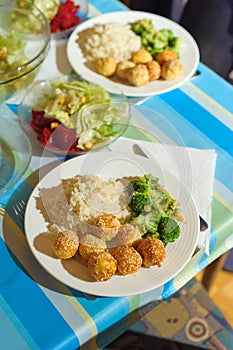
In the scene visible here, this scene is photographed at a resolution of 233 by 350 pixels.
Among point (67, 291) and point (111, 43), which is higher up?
point (111, 43)

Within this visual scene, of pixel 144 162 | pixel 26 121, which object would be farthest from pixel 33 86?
pixel 144 162

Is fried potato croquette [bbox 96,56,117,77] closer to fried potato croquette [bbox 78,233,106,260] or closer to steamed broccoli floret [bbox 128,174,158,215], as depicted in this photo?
steamed broccoli floret [bbox 128,174,158,215]

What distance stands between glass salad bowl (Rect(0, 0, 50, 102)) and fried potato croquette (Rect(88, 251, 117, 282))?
1.76ft

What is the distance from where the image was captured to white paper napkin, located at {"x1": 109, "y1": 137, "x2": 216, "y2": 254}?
1104mm

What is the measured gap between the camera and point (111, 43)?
1408 millimetres

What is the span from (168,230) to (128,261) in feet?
0.38

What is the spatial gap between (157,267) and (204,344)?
0.57m

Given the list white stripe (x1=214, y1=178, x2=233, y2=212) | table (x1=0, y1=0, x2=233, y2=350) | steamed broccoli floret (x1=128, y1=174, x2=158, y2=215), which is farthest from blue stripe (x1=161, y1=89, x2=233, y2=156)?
steamed broccoli floret (x1=128, y1=174, x2=158, y2=215)

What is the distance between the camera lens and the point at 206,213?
109cm

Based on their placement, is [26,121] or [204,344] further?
[204,344]

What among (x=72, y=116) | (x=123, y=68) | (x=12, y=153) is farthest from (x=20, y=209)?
(x=123, y=68)

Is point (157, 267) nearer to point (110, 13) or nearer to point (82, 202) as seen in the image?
point (82, 202)

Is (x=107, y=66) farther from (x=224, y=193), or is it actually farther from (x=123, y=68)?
(x=224, y=193)

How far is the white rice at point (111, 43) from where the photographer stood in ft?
4.61
